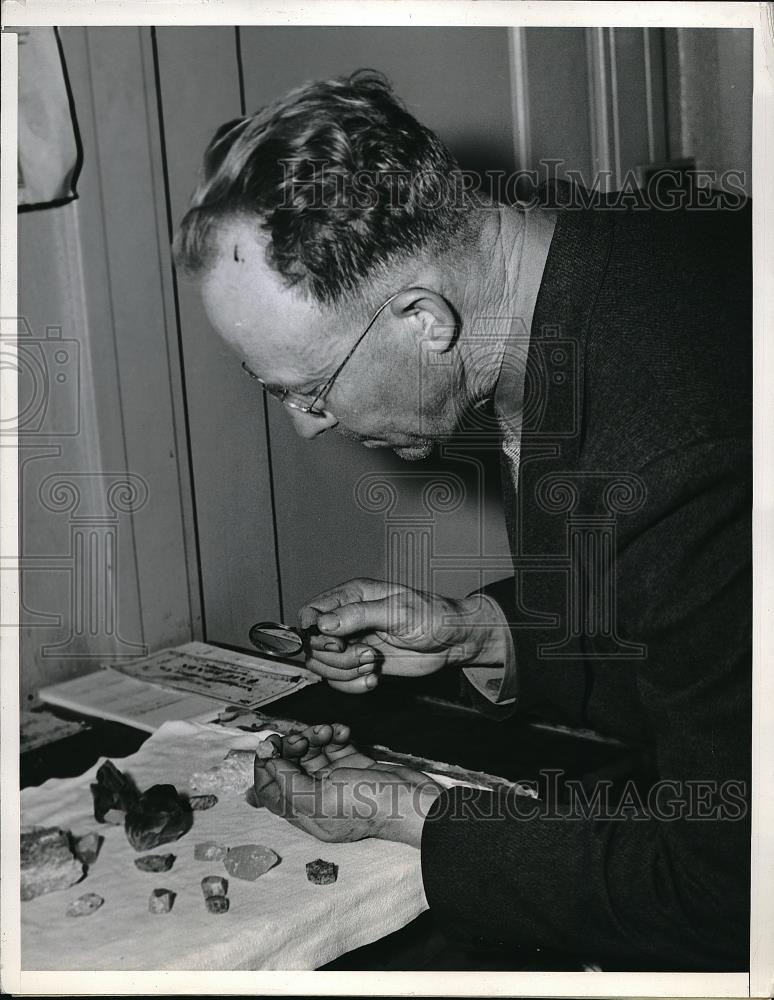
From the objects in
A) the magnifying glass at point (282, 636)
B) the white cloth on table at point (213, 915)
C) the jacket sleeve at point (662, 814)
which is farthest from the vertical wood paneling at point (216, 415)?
the jacket sleeve at point (662, 814)

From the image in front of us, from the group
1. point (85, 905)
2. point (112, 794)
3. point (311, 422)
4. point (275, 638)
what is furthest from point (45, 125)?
point (85, 905)

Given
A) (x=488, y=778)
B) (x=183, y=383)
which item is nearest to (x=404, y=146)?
(x=183, y=383)

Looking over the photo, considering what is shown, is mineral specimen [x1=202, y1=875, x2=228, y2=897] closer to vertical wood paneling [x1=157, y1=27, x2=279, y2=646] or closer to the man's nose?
vertical wood paneling [x1=157, y1=27, x2=279, y2=646]

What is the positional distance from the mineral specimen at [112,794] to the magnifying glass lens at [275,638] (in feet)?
0.68

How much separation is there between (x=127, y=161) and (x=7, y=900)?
81cm

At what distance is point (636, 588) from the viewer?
1.05 meters

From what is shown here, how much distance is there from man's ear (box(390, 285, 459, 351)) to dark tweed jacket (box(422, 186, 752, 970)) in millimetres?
90

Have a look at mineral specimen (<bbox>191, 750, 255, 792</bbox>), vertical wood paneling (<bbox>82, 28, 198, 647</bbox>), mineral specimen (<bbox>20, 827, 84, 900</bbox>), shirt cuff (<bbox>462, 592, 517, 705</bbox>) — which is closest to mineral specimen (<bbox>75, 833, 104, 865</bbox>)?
mineral specimen (<bbox>20, 827, 84, 900</bbox>)

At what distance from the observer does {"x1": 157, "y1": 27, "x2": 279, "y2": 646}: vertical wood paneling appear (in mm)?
1079

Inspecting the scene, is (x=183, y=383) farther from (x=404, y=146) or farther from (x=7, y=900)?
(x=7, y=900)

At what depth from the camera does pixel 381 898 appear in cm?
106

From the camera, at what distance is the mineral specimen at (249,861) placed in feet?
3.46

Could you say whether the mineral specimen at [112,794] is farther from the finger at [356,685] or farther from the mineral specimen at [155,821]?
the finger at [356,685]

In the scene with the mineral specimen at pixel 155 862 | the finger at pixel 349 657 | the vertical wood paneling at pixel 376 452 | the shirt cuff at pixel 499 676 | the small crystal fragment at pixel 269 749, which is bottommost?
the mineral specimen at pixel 155 862
